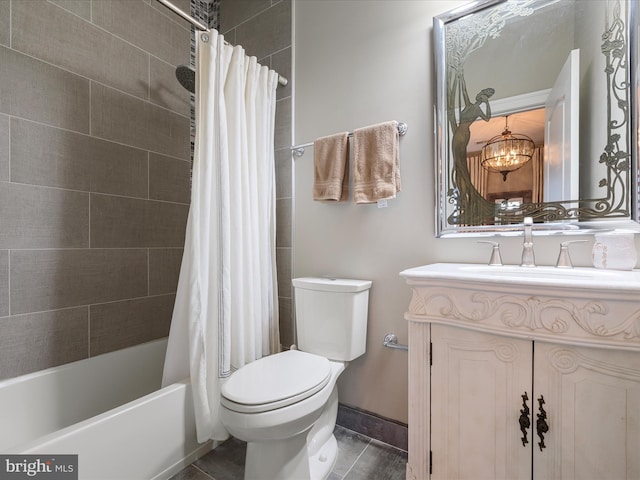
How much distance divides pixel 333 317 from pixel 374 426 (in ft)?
2.02

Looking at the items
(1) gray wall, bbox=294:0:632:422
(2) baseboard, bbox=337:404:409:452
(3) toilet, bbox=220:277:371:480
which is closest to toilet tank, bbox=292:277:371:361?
(3) toilet, bbox=220:277:371:480

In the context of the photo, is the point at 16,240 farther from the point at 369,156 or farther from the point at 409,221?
the point at 409,221

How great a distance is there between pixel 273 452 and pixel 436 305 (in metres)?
0.81

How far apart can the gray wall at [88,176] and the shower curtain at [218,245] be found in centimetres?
58

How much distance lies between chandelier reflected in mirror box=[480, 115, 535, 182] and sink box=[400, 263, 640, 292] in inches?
16.2

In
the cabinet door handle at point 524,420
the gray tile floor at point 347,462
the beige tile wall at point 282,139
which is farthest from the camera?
the beige tile wall at point 282,139

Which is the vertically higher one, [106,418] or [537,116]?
[537,116]

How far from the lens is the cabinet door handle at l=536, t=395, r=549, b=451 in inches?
32.8

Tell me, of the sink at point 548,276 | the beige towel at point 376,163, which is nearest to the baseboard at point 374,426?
the sink at point 548,276

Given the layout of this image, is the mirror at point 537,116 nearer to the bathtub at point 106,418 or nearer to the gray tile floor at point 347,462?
the gray tile floor at point 347,462

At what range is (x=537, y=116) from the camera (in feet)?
3.83

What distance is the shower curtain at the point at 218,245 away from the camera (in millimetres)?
1276

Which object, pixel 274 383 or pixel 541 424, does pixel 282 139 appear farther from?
pixel 541 424

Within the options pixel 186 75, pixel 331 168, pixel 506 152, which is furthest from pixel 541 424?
pixel 186 75
